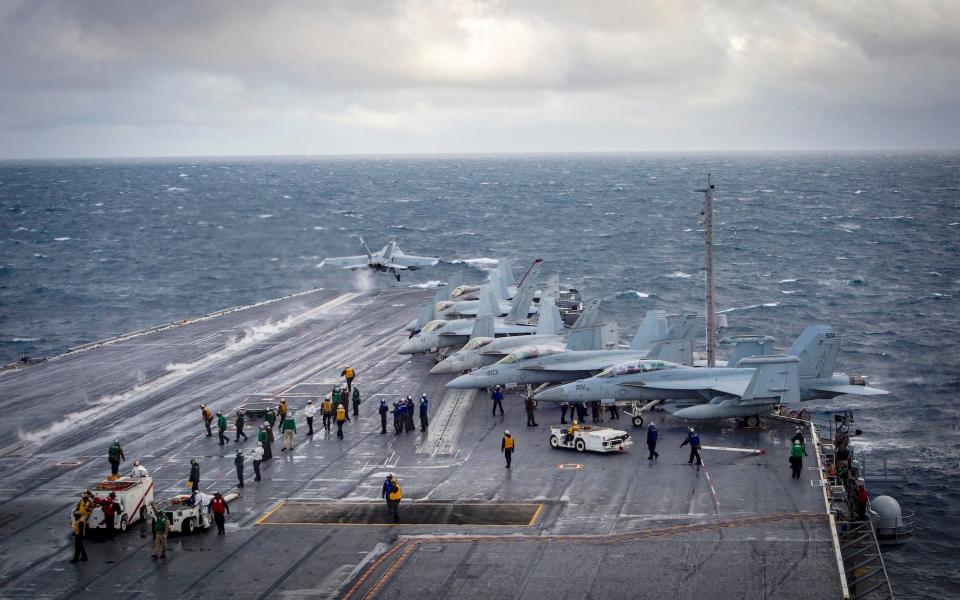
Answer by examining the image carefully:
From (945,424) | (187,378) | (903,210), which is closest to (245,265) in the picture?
Answer: (187,378)

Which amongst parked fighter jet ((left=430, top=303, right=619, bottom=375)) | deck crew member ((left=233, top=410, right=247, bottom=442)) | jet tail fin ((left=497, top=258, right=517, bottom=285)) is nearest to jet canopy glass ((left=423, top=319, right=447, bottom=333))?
parked fighter jet ((left=430, top=303, right=619, bottom=375))

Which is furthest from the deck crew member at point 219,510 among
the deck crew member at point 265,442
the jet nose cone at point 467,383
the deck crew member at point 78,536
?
the jet nose cone at point 467,383

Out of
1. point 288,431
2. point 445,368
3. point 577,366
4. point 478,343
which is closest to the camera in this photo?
point 288,431

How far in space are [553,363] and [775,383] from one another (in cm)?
1086

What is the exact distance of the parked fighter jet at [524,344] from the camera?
48.0 metres

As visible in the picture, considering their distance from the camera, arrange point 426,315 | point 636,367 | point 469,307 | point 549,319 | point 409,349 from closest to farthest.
A: point 636,367, point 549,319, point 409,349, point 426,315, point 469,307

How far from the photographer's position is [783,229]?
6058 inches

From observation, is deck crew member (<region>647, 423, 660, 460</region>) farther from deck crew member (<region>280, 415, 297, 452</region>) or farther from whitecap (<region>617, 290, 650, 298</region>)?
whitecap (<region>617, 290, 650, 298</region>)

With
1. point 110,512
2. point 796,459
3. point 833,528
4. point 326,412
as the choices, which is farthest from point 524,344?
point 110,512

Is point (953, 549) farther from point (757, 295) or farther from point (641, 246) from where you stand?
point (641, 246)

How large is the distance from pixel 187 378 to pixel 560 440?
23.9 meters

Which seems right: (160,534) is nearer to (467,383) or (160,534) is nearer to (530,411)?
(530,411)

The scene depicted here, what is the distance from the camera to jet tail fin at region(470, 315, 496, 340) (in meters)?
51.0

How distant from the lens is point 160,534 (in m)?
28.1
